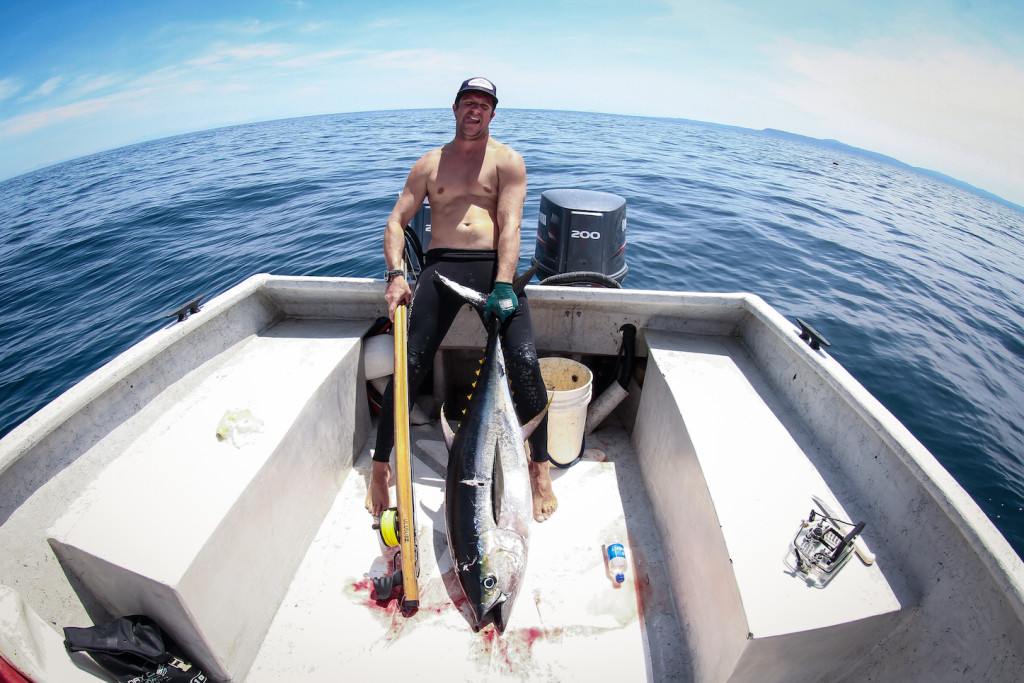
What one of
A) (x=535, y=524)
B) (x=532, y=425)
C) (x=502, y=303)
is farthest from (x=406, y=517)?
(x=502, y=303)

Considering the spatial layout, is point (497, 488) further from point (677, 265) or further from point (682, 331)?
point (677, 265)

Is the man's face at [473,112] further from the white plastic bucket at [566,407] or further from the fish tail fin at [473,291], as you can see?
the white plastic bucket at [566,407]

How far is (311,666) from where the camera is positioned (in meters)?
2.04

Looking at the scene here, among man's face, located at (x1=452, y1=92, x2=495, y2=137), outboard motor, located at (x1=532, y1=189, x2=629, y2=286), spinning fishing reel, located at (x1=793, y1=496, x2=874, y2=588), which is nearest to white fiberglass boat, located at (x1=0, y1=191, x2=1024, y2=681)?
spinning fishing reel, located at (x1=793, y1=496, x2=874, y2=588)

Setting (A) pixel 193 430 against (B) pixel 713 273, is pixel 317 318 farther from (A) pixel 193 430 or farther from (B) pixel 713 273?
(B) pixel 713 273

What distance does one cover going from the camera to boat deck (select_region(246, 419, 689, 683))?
6.70 ft

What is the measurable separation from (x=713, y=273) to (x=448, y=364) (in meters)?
6.99

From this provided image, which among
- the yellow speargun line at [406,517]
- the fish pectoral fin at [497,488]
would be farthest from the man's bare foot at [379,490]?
the fish pectoral fin at [497,488]

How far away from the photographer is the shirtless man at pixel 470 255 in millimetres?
2721

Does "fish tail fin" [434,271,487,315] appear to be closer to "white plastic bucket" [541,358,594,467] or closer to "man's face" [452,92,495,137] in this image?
"white plastic bucket" [541,358,594,467]

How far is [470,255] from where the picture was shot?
3070 millimetres

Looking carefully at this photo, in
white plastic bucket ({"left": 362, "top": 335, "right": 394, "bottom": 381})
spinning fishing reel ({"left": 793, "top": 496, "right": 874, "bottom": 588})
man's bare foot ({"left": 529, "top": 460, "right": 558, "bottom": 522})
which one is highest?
white plastic bucket ({"left": 362, "top": 335, "right": 394, "bottom": 381})

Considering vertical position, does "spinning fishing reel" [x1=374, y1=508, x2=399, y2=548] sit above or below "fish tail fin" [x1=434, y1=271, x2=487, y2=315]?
below

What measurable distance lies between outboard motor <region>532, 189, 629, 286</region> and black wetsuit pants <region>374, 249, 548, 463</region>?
1457 mm
